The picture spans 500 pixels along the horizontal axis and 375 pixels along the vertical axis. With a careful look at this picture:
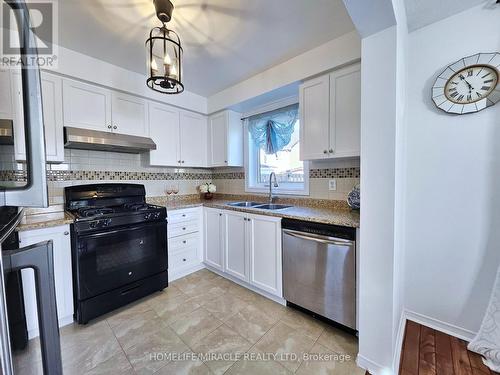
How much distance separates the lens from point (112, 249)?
1.88 metres

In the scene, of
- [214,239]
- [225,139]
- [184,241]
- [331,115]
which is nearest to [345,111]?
[331,115]

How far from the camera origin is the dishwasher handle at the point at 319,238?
1.54 meters

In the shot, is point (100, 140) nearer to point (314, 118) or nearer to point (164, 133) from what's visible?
point (164, 133)

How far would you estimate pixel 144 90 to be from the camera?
7.99ft

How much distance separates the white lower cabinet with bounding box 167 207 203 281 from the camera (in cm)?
245

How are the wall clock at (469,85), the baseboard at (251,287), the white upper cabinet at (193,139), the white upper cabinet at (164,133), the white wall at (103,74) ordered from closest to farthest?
the wall clock at (469,85), the white wall at (103,74), the baseboard at (251,287), the white upper cabinet at (164,133), the white upper cabinet at (193,139)

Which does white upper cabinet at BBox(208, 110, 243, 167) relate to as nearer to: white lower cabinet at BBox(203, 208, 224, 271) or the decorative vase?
white lower cabinet at BBox(203, 208, 224, 271)

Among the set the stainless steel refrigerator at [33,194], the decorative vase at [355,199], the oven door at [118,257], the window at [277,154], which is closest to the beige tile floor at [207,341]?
the oven door at [118,257]

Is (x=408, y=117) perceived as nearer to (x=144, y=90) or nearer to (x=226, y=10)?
(x=226, y=10)

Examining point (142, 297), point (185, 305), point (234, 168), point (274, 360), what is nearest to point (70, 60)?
point (234, 168)

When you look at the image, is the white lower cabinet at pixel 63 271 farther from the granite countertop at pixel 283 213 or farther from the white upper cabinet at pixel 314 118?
the white upper cabinet at pixel 314 118

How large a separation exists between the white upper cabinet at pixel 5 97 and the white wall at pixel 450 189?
1510mm

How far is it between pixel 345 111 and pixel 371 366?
186cm

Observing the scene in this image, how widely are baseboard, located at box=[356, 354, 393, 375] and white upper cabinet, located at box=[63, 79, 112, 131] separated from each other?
2917 millimetres
